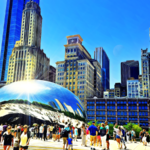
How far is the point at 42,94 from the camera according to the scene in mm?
13117

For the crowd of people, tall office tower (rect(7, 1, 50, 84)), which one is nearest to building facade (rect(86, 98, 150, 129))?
tall office tower (rect(7, 1, 50, 84))

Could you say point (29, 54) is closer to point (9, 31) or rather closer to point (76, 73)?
point (76, 73)

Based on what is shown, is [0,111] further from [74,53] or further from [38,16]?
[38,16]

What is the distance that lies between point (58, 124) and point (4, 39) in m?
163

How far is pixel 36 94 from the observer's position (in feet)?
42.7

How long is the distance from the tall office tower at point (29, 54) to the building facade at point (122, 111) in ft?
133

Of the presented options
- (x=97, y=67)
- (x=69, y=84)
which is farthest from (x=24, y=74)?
(x=97, y=67)

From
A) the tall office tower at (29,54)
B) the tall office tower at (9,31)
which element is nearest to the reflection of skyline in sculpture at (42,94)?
the tall office tower at (29,54)

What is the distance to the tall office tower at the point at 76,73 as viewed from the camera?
116056 mm

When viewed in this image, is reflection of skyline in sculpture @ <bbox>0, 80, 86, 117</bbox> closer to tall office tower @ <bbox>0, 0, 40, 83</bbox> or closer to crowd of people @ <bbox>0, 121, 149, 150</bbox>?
crowd of people @ <bbox>0, 121, 149, 150</bbox>

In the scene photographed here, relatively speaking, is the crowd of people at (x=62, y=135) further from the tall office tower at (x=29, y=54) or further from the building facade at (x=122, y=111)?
the tall office tower at (x=29, y=54)

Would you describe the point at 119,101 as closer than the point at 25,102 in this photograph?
No

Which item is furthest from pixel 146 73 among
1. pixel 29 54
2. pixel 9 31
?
pixel 9 31

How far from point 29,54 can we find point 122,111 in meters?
66.3
